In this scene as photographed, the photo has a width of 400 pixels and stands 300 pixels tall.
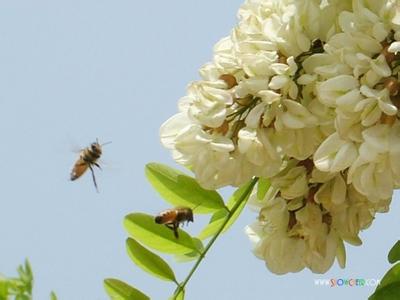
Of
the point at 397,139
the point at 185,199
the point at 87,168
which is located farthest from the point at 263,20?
the point at 87,168

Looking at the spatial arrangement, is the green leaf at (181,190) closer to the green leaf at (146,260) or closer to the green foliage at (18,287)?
the green leaf at (146,260)

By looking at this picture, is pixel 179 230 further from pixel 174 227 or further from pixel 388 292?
pixel 388 292

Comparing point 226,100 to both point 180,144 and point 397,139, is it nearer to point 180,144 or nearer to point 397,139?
point 180,144

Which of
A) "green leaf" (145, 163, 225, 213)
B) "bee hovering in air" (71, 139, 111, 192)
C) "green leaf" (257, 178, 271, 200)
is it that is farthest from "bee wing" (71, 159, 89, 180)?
"green leaf" (257, 178, 271, 200)

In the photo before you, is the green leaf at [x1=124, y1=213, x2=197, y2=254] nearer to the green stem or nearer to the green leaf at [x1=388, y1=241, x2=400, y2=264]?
the green stem

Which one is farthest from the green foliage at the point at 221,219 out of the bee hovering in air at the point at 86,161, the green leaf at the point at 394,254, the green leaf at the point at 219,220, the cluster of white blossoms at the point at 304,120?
the bee hovering in air at the point at 86,161
